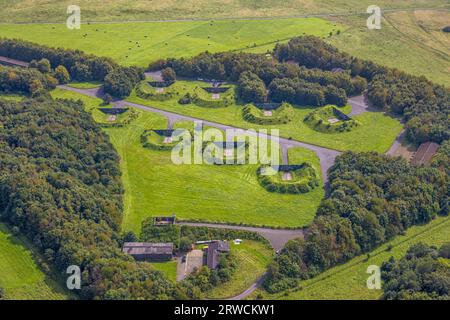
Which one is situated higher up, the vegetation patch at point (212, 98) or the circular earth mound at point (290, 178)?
the vegetation patch at point (212, 98)

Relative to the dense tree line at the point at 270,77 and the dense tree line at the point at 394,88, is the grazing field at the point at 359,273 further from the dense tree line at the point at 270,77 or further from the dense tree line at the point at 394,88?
the dense tree line at the point at 270,77

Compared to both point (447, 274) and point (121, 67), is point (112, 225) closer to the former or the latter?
point (447, 274)

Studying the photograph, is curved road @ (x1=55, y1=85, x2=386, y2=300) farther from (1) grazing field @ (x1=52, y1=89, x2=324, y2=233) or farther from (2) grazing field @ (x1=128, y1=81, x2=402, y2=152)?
(1) grazing field @ (x1=52, y1=89, x2=324, y2=233)

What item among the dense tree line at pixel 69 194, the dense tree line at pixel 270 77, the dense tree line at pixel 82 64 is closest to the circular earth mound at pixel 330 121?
the dense tree line at pixel 270 77

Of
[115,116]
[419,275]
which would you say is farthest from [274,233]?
[115,116]

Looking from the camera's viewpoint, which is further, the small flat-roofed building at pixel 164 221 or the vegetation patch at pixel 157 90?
the vegetation patch at pixel 157 90

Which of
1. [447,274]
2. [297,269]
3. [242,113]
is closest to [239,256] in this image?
[297,269]

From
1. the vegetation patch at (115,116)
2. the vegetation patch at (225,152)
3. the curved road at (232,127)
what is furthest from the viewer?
the vegetation patch at (115,116)

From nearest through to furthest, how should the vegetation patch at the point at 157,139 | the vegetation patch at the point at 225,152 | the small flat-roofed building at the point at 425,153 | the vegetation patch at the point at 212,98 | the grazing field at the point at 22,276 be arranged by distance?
1. the grazing field at the point at 22,276
2. the small flat-roofed building at the point at 425,153
3. the vegetation patch at the point at 225,152
4. the vegetation patch at the point at 157,139
5. the vegetation patch at the point at 212,98
